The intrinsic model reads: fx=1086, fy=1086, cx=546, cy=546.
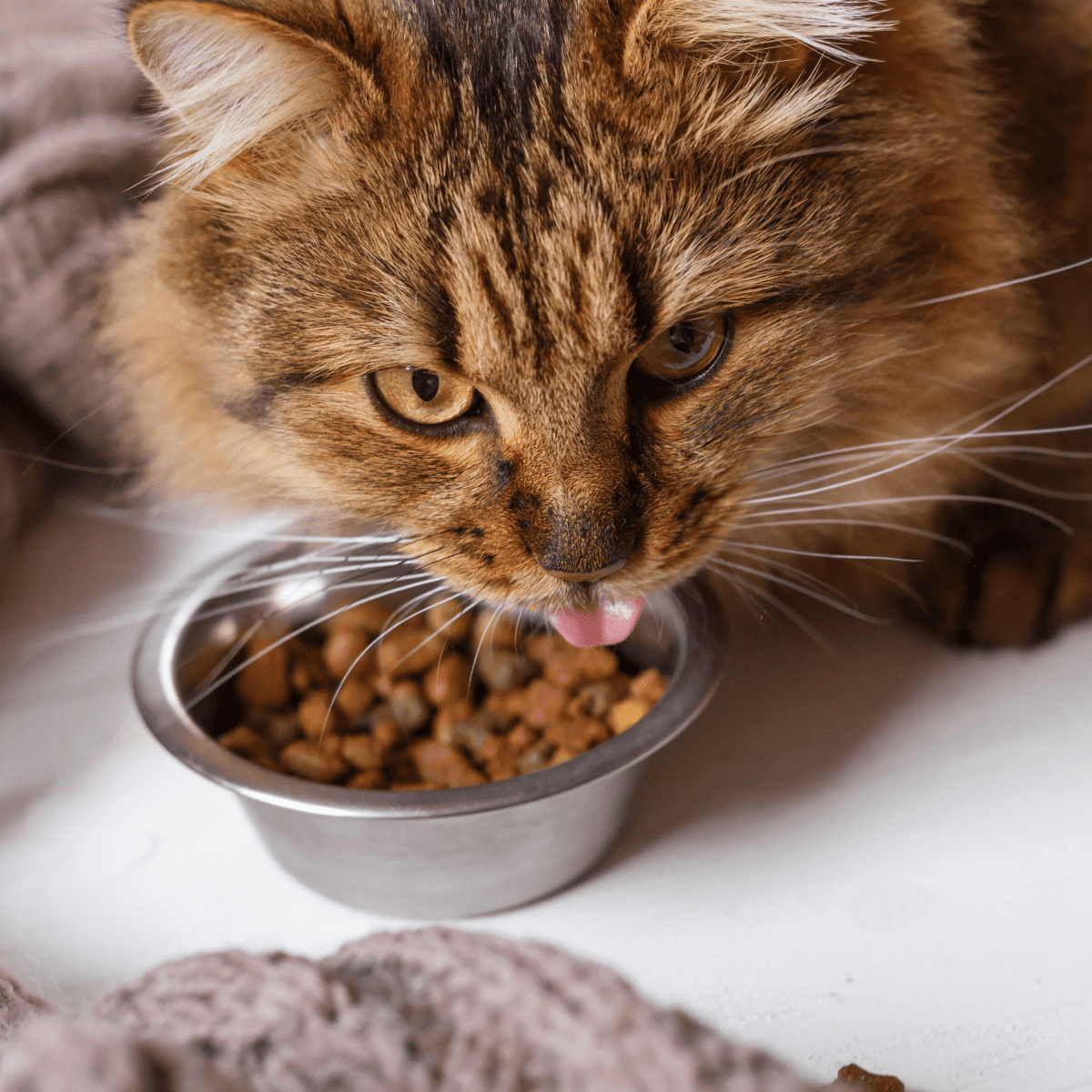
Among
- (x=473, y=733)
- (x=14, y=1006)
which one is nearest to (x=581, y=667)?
A: (x=473, y=733)

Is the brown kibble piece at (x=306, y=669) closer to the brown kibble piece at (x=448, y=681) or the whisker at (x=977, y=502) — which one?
the brown kibble piece at (x=448, y=681)

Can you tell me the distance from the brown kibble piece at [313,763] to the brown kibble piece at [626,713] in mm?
261

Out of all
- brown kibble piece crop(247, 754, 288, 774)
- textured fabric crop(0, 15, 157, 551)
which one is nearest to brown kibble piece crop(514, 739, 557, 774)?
brown kibble piece crop(247, 754, 288, 774)

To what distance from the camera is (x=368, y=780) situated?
1026 mm

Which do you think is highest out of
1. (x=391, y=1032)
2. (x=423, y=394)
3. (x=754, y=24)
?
(x=754, y=24)

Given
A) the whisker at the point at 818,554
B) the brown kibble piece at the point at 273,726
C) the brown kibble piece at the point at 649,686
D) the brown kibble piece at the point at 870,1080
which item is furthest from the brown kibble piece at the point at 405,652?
the brown kibble piece at the point at 870,1080

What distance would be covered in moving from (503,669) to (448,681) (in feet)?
0.19

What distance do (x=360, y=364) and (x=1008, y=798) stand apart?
28.6 inches

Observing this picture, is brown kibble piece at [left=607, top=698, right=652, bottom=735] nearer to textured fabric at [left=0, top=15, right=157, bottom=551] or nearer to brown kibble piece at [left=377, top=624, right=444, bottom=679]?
brown kibble piece at [left=377, top=624, right=444, bottom=679]

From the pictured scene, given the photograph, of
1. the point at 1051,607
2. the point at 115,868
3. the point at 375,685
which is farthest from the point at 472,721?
the point at 1051,607

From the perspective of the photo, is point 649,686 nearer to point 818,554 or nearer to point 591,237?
point 818,554

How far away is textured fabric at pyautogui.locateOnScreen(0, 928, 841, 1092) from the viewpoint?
581mm

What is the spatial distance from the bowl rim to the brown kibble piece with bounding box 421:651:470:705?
0.18m

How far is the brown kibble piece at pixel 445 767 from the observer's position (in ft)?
3.36
